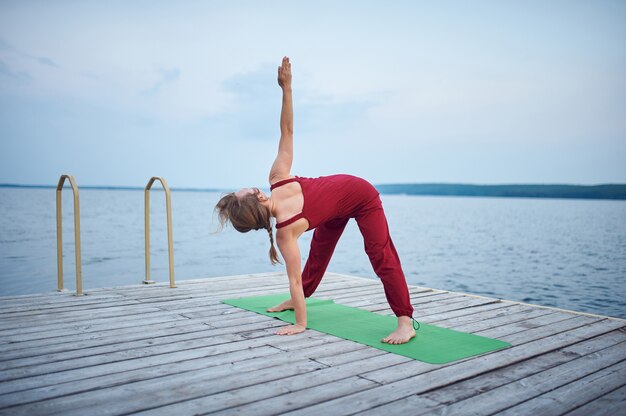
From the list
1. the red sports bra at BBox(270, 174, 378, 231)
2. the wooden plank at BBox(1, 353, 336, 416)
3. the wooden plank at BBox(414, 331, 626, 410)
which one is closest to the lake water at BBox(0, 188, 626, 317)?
the wooden plank at BBox(414, 331, 626, 410)

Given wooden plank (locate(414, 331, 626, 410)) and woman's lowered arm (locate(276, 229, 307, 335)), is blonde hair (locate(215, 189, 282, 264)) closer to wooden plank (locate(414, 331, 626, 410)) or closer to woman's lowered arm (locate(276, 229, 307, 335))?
woman's lowered arm (locate(276, 229, 307, 335))

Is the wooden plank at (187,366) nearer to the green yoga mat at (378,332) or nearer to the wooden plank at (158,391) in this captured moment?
the wooden plank at (158,391)

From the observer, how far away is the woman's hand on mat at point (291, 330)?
2.73 meters

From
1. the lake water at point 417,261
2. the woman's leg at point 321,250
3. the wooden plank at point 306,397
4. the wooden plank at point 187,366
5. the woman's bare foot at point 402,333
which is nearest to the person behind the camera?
the wooden plank at point 306,397

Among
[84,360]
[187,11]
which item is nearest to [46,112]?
[187,11]

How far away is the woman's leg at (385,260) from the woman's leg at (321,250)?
26cm

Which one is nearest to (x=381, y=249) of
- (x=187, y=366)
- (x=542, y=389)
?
(x=542, y=389)

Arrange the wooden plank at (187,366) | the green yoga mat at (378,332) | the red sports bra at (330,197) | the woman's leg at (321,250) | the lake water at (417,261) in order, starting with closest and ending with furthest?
the wooden plank at (187,366)
the green yoga mat at (378,332)
the red sports bra at (330,197)
the woman's leg at (321,250)
the lake water at (417,261)

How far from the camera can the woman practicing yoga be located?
267cm

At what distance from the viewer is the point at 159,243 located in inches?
739

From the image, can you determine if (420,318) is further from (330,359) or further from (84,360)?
(84,360)

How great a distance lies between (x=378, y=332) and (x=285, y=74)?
65.0 inches

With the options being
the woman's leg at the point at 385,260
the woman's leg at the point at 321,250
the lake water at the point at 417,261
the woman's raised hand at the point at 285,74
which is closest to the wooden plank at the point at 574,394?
the woman's leg at the point at 385,260

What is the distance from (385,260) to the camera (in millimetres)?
2742
